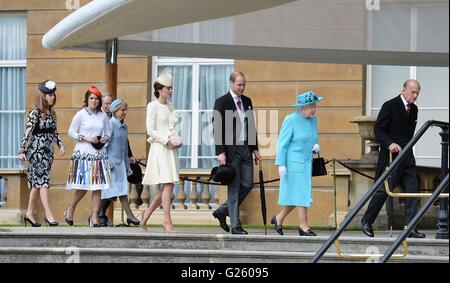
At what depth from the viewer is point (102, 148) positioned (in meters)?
16.9

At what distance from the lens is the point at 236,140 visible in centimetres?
1527

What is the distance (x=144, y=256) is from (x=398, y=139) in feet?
10.6

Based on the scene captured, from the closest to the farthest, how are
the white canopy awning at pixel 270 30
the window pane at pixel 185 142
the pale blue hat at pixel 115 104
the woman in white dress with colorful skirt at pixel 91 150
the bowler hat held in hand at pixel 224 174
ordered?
the bowler hat held in hand at pixel 224 174, the white canopy awning at pixel 270 30, the woman in white dress with colorful skirt at pixel 91 150, the pale blue hat at pixel 115 104, the window pane at pixel 185 142

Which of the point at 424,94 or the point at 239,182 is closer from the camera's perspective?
the point at 239,182

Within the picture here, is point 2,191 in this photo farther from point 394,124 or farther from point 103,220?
point 394,124

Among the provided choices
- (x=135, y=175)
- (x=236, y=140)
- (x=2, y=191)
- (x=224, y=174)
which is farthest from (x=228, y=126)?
(x=2, y=191)

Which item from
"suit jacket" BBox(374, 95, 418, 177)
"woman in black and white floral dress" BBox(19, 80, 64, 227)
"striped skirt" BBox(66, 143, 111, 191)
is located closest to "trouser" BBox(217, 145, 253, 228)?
"suit jacket" BBox(374, 95, 418, 177)

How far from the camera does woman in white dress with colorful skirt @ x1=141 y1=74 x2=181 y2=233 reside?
15.2m

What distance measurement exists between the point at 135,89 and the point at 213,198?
7.14ft

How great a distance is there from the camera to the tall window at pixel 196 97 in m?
23.2

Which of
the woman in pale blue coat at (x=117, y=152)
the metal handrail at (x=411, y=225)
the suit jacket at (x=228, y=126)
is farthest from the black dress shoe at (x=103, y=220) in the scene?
the metal handrail at (x=411, y=225)

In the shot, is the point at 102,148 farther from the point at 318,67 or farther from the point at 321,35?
the point at 318,67

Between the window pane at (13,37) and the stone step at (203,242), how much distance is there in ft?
31.2

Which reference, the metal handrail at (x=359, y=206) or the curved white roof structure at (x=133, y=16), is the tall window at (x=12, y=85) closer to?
the curved white roof structure at (x=133, y=16)
